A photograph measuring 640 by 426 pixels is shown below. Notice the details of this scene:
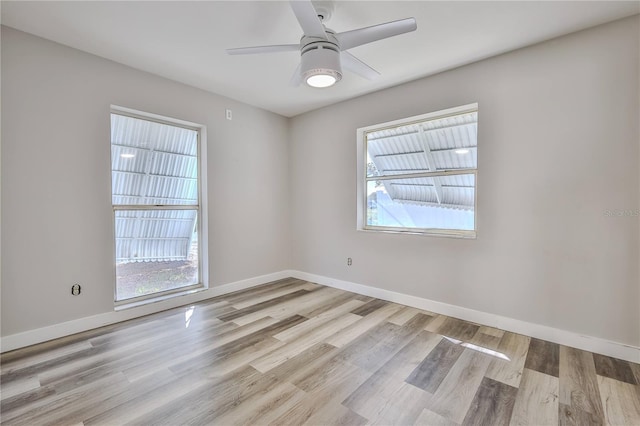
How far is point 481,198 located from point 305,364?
2272 mm

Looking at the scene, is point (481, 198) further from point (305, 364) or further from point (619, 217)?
point (305, 364)

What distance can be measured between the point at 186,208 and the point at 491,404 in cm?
351

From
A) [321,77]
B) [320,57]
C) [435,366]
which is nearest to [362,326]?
[435,366]

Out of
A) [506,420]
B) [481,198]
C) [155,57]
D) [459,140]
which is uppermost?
[155,57]

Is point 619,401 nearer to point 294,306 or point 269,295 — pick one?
point 294,306

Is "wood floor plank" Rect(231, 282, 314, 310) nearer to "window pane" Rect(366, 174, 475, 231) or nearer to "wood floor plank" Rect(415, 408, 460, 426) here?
"window pane" Rect(366, 174, 475, 231)

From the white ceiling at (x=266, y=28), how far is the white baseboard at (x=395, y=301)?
8.23 ft

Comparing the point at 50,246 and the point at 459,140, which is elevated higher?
the point at 459,140

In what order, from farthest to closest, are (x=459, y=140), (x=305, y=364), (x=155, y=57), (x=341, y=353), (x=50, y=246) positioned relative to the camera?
(x=459, y=140) < (x=155, y=57) < (x=50, y=246) < (x=341, y=353) < (x=305, y=364)

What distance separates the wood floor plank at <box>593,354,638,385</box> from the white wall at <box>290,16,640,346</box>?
0.18 m

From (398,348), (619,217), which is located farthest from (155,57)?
(619,217)

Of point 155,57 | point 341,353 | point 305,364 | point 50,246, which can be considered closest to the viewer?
point 305,364

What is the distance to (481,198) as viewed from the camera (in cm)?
288

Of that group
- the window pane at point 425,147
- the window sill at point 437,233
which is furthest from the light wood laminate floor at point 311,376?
the window pane at point 425,147
